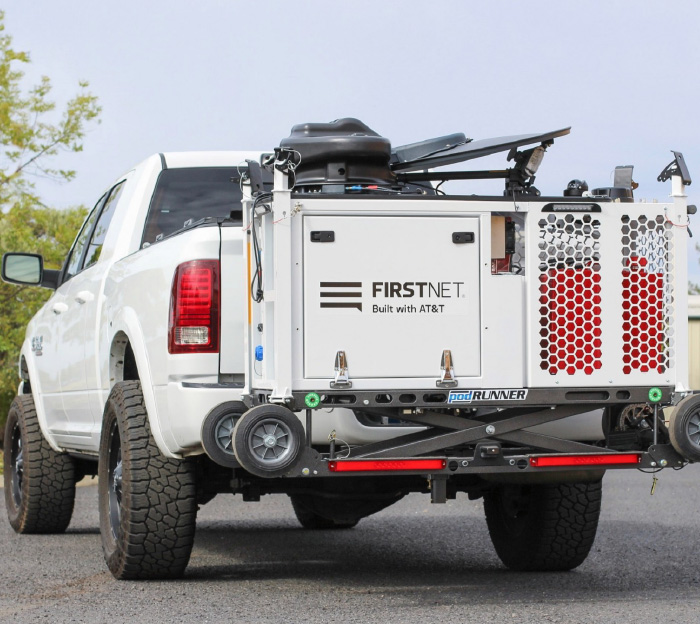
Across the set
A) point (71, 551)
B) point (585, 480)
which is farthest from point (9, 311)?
point (585, 480)

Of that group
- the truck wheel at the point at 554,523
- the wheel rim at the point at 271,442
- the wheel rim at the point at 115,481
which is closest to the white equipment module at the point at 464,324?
the wheel rim at the point at 271,442

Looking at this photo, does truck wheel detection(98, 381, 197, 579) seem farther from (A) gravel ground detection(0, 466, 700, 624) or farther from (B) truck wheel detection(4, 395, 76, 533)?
(B) truck wheel detection(4, 395, 76, 533)

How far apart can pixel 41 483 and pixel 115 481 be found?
2.45m

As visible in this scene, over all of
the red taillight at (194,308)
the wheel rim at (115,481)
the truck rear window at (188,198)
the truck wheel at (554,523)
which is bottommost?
the truck wheel at (554,523)

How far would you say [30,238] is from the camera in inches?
808

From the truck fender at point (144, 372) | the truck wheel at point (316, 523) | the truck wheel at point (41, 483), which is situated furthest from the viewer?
the truck wheel at point (316, 523)

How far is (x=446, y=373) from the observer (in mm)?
5449

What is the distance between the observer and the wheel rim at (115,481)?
6430 millimetres

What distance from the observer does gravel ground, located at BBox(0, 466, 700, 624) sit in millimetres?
5477

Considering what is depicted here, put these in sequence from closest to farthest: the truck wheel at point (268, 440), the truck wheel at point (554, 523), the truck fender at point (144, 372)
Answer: the truck wheel at point (268, 440) < the truck fender at point (144, 372) < the truck wheel at point (554, 523)

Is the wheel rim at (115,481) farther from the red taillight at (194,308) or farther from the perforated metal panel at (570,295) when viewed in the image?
the perforated metal panel at (570,295)

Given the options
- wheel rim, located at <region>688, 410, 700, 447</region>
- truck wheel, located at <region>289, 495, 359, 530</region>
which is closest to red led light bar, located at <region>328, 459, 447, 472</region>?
wheel rim, located at <region>688, 410, 700, 447</region>

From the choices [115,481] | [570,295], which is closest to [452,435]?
[570,295]

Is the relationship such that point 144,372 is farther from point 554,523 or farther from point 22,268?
point 22,268
